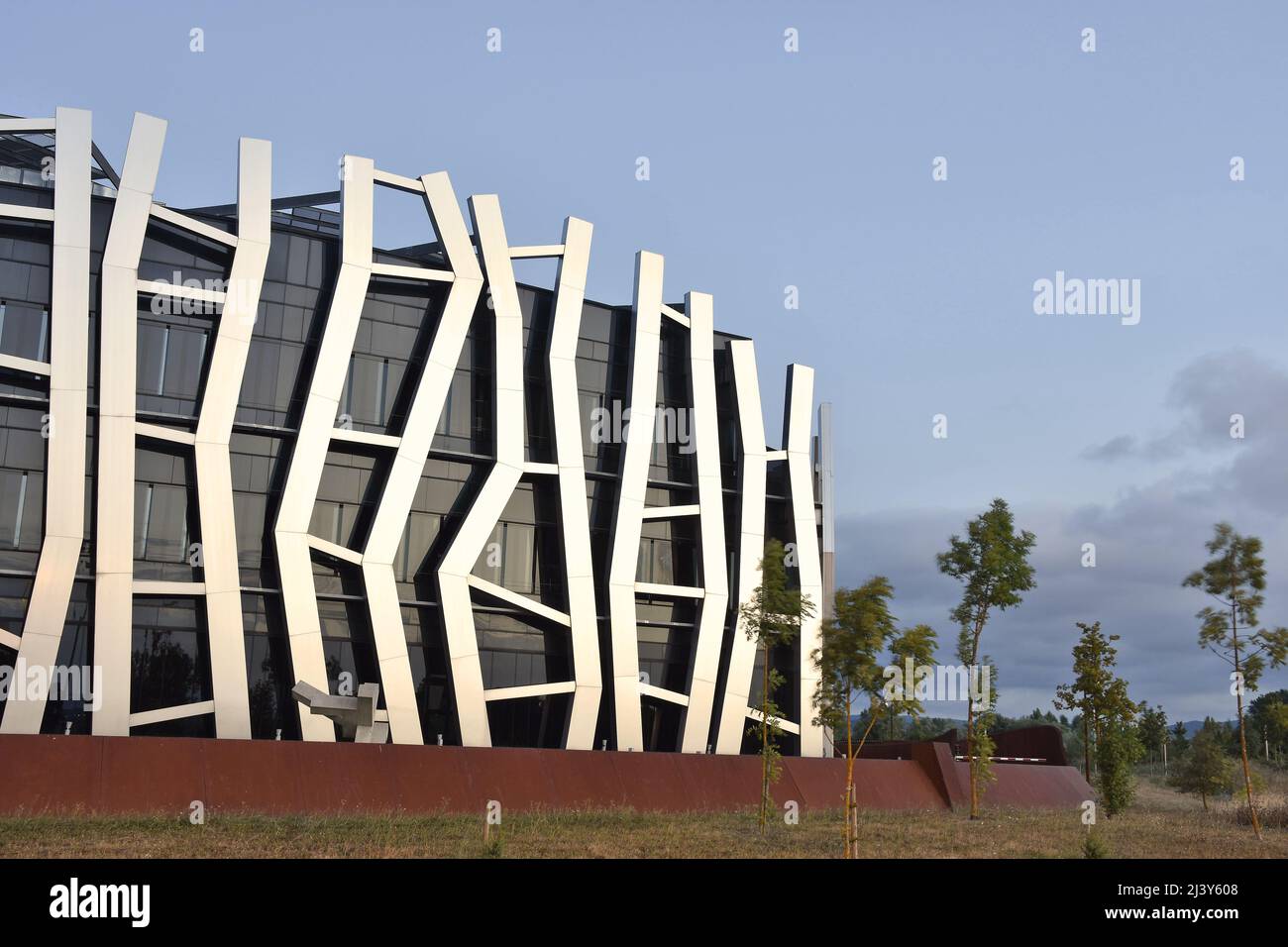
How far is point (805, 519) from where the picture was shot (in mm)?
44375

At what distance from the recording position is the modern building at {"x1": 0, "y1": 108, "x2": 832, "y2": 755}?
32781 millimetres

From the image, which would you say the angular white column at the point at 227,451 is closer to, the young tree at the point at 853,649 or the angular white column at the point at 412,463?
the angular white column at the point at 412,463

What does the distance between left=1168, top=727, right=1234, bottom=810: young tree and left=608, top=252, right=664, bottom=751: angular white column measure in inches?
792

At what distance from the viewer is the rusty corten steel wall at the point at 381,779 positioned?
83.7 ft

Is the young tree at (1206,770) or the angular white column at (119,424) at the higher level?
the angular white column at (119,424)

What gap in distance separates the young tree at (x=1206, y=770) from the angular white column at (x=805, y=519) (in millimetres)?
13371

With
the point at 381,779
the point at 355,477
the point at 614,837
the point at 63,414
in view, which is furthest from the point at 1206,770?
the point at 63,414

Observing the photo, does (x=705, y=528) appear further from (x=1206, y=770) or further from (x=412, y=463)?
(x=1206, y=770)

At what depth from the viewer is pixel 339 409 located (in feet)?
122

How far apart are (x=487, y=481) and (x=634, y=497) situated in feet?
17.4

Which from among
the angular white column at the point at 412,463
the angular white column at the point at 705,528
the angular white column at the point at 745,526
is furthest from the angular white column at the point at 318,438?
the angular white column at the point at 745,526

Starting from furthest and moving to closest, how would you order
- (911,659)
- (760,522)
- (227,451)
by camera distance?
(760,522), (227,451), (911,659)

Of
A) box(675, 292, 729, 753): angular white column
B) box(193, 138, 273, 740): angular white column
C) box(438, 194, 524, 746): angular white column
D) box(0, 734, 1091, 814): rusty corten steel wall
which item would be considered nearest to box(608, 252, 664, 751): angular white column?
box(675, 292, 729, 753): angular white column
